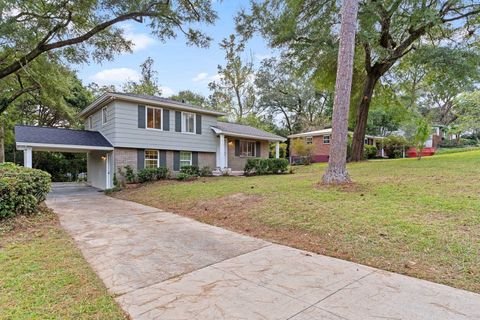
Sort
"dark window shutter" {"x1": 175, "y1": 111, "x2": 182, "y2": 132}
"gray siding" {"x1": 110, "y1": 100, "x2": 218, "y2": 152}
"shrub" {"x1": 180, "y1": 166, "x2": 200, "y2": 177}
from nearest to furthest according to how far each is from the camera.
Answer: "gray siding" {"x1": 110, "y1": 100, "x2": 218, "y2": 152} < "shrub" {"x1": 180, "y1": 166, "x2": 200, "y2": 177} < "dark window shutter" {"x1": 175, "y1": 111, "x2": 182, "y2": 132}

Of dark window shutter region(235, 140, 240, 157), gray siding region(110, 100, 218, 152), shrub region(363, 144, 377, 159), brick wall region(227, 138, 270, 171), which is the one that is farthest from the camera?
shrub region(363, 144, 377, 159)

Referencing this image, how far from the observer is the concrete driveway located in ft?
9.12

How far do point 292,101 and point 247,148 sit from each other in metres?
18.3

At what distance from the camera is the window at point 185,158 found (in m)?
16.9

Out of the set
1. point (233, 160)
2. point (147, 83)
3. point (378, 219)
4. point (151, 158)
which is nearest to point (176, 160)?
point (151, 158)

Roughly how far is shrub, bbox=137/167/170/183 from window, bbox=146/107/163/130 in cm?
240

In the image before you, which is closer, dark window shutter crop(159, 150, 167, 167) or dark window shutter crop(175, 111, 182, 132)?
dark window shutter crop(159, 150, 167, 167)

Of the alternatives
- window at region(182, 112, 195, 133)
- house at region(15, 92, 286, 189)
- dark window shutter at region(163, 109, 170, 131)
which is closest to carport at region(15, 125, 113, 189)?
house at region(15, 92, 286, 189)

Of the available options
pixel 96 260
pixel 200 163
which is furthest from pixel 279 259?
A: pixel 200 163

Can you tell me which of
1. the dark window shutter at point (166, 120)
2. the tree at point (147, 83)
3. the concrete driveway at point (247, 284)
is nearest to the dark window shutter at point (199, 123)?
the dark window shutter at point (166, 120)

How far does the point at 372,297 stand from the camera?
307 centimetres

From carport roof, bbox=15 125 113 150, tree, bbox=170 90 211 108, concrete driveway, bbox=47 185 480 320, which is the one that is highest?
tree, bbox=170 90 211 108

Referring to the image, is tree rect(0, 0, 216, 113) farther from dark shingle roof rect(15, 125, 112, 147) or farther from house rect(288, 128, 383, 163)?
house rect(288, 128, 383, 163)

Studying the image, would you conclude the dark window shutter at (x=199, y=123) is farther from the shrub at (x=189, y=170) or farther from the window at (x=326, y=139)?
the window at (x=326, y=139)
